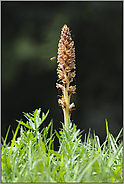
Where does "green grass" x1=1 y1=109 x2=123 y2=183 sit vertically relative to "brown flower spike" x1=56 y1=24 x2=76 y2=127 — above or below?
below

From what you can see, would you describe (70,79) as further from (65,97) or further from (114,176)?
(114,176)

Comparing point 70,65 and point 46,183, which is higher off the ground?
point 70,65

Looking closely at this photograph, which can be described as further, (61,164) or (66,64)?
(66,64)

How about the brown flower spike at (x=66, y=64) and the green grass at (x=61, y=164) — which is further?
the brown flower spike at (x=66, y=64)

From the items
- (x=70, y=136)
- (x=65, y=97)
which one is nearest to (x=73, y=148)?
(x=70, y=136)

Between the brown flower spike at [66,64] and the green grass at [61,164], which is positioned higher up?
the brown flower spike at [66,64]

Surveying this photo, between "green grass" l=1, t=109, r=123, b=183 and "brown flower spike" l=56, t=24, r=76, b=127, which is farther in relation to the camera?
"brown flower spike" l=56, t=24, r=76, b=127

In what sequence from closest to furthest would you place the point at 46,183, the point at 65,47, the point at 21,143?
the point at 46,183 < the point at 21,143 < the point at 65,47

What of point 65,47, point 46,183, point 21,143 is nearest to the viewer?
point 46,183

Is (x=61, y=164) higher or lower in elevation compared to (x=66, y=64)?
lower

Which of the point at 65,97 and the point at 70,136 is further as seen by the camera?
the point at 65,97
